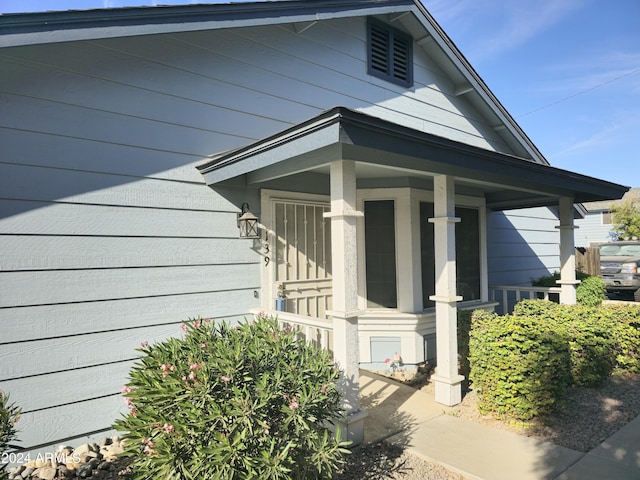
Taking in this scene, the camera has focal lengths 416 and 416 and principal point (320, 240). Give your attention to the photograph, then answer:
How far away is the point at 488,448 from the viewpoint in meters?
3.32

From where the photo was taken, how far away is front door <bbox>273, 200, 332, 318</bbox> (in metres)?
4.80

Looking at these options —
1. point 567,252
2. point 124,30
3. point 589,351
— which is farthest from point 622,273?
point 124,30

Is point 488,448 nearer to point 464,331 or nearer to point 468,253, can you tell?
point 464,331

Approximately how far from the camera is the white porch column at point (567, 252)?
6.23 m

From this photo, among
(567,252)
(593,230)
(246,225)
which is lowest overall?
(567,252)

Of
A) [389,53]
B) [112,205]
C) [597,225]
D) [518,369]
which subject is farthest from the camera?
[597,225]

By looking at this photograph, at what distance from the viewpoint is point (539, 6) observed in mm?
8789

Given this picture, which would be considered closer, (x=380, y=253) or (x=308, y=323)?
(x=308, y=323)

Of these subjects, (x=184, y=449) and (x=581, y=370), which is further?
(x=581, y=370)

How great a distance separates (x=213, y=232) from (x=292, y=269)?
1104mm

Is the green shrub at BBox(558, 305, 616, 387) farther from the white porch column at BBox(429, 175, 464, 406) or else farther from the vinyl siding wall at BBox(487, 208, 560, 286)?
the vinyl siding wall at BBox(487, 208, 560, 286)

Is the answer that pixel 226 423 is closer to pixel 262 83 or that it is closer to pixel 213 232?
pixel 213 232

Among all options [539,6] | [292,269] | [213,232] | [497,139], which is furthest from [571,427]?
[539,6]

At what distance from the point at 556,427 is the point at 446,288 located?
60.2 inches
